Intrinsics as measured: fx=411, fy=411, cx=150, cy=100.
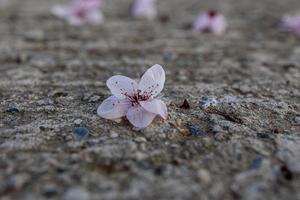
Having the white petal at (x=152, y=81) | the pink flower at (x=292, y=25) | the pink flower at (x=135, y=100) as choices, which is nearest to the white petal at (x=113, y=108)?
the pink flower at (x=135, y=100)

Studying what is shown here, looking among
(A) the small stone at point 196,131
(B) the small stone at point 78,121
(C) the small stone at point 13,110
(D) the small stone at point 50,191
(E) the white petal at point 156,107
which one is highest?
(E) the white petal at point 156,107

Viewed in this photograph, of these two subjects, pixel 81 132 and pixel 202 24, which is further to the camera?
pixel 202 24

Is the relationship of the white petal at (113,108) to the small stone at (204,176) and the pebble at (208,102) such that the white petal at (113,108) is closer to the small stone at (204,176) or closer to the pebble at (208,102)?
the pebble at (208,102)

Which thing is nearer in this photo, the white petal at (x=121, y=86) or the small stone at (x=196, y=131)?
the small stone at (x=196, y=131)

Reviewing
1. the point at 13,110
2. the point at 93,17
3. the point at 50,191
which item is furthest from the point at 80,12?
the point at 50,191

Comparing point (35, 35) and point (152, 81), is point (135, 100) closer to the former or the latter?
point (152, 81)

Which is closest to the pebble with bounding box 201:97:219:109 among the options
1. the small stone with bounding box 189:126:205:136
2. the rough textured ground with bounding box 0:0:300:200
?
the rough textured ground with bounding box 0:0:300:200

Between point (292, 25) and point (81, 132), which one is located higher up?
point (292, 25)
